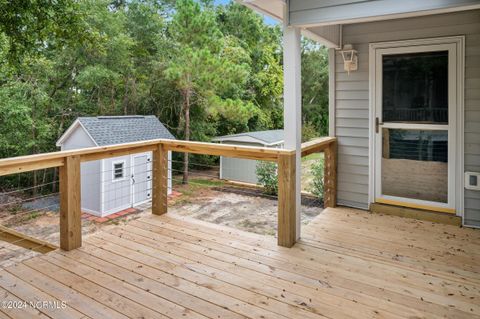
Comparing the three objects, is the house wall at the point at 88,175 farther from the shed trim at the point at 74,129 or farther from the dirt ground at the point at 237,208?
the dirt ground at the point at 237,208

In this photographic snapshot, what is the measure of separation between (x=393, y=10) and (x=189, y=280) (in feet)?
8.39

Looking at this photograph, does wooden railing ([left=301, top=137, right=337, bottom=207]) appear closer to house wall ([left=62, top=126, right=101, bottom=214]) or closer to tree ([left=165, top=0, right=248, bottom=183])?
house wall ([left=62, top=126, right=101, bottom=214])

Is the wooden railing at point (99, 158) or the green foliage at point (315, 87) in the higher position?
the green foliage at point (315, 87)

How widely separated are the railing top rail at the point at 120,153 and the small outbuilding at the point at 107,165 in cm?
495

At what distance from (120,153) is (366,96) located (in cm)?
283

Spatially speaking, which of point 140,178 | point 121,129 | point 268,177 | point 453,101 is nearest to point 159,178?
point 453,101

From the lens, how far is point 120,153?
3432mm

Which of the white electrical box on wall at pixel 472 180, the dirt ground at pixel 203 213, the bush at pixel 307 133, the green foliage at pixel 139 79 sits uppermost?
the green foliage at pixel 139 79

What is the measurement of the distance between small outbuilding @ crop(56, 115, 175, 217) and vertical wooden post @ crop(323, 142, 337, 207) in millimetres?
4945

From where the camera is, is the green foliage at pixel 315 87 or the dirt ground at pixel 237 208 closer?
the dirt ground at pixel 237 208

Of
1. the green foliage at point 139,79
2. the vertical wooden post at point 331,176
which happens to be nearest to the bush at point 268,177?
the green foliage at point 139,79

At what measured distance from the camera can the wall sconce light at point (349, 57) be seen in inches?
164

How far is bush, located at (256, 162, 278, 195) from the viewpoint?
9.51m

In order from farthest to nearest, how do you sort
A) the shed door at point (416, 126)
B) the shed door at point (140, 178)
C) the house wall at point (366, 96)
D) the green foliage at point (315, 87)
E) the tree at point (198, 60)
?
the green foliage at point (315, 87)
the tree at point (198, 60)
the shed door at point (140, 178)
the shed door at point (416, 126)
the house wall at point (366, 96)
